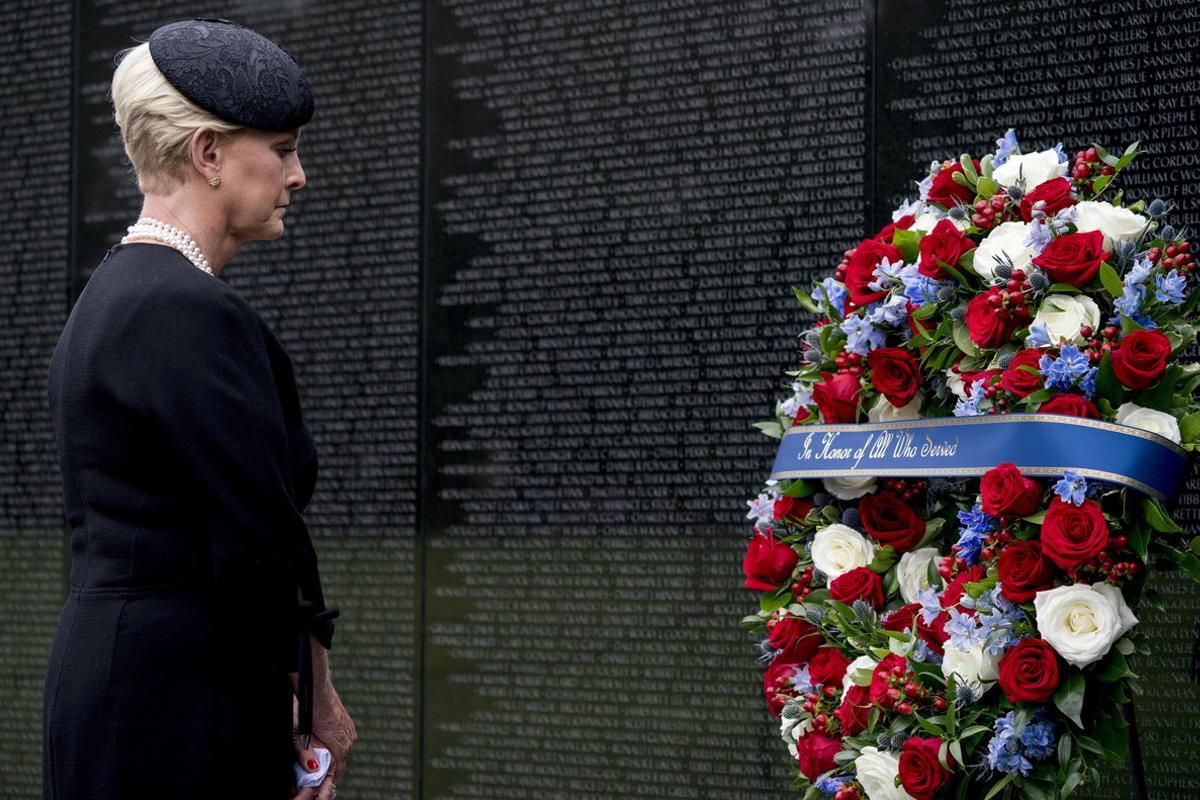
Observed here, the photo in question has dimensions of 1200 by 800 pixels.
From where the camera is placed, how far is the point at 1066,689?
2420mm

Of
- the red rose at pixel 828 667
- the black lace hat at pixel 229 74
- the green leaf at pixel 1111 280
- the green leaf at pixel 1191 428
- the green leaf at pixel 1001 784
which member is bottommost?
the green leaf at pixel 1001 784

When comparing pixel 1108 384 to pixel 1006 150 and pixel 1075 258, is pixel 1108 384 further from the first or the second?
pixel 1006 150

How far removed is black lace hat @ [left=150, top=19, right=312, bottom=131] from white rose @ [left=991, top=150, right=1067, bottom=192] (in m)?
1.43

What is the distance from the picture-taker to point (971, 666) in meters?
2.50

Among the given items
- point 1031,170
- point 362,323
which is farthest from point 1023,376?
point 362,323

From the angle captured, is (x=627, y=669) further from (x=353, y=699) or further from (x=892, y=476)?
(x=892, y=476)

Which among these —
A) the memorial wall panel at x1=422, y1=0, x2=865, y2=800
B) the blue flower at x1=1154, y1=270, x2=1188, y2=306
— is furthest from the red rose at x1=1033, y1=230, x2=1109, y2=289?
the memorial wall panel at x1=422, y1=0, x2=865, y2=800

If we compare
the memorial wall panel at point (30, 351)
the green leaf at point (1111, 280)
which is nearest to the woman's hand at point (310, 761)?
the green leaf at point (1111, 280)

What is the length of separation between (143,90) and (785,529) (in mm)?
1631

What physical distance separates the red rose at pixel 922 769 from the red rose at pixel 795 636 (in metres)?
0.46

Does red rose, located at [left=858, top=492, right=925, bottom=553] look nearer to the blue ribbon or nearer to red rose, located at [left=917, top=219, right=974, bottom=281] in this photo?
the blue ribbon

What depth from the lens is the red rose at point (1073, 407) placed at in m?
2.48

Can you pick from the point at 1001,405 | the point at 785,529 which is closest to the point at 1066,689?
the point at 1001,405

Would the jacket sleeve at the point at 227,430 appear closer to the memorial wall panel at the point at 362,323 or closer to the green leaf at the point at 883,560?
the green leaf at the point at 883,560
